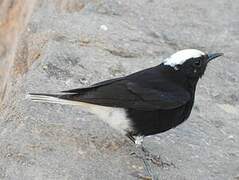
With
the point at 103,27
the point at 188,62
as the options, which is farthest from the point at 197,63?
the point at 103,27

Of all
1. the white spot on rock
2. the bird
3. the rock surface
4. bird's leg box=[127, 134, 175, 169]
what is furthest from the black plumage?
the white spot on rock

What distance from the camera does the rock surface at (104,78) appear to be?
427cm

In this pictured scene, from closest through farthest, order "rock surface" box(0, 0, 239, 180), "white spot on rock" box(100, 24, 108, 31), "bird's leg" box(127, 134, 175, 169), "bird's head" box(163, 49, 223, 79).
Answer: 1. "rock surface" box(0, 0, 239, 180)
2. "bird's leg" box(127, 134, 175, 169)
3. "bird's head" box(163, 49, 223, 79)
4. "white spot on rock" box(100, 24, 108, 31)

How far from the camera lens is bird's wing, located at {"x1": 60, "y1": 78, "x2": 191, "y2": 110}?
Result: 4.33 m

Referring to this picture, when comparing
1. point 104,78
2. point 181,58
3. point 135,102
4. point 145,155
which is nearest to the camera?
point 135,102

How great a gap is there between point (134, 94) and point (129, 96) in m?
0.04

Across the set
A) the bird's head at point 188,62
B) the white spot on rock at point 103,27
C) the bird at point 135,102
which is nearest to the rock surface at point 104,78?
the white spot on rock at point 103,27

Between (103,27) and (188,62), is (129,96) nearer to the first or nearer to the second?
(188,62)

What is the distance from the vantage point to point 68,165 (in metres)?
4.16

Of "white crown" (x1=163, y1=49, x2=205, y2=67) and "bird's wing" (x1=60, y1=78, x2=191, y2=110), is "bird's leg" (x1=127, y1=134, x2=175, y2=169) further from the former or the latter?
"white crown" (x1=163, y1=49, x2=205, y2=67)

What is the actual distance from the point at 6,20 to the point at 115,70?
1660mm

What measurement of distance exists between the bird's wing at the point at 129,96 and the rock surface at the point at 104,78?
306 mm

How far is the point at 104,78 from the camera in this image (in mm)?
5168

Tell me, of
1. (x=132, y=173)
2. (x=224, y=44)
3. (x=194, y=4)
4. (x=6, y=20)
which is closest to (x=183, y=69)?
(x=132, y=173)
